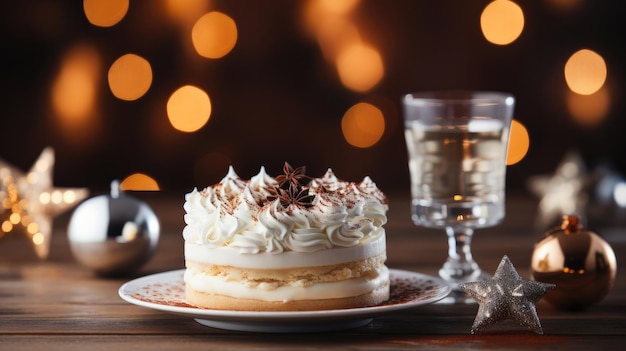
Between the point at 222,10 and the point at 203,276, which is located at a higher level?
the point at 222,10

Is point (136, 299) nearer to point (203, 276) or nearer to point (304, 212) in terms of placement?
point (203, 276)

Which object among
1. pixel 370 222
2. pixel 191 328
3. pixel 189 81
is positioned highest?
pixel 189 81

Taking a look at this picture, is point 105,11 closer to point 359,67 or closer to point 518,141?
point 359,67

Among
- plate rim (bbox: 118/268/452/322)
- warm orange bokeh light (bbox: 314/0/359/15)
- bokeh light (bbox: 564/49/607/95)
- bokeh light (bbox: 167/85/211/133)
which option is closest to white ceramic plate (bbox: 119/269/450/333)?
plate rim (bbox: 118/268/452/322)

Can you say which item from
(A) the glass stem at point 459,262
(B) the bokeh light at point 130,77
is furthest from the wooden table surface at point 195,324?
(B) the bokeh light at point 130,77

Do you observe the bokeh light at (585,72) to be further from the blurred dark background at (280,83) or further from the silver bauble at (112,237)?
the silver bauble at (112,237)

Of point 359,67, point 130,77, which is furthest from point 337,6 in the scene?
point 130,77

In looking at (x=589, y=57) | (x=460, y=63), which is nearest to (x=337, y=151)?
(x=460, y=63)
